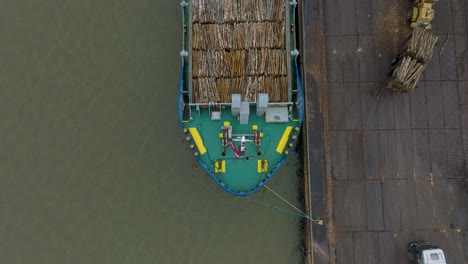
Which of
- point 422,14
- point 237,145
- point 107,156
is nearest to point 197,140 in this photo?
point 237,145

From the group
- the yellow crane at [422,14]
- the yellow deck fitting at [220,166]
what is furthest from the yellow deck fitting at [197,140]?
the yellow crane at [422,14]

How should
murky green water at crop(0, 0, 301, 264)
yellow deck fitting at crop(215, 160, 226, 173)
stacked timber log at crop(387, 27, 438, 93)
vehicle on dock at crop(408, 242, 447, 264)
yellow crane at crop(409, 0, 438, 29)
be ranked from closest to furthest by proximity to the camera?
vehicle on dock at crop(408, 242, 447, 264), yellow deck fitting at crop(215, 160, 226, 173), stacked timber log at crop(387, 27, 438, 93), murky green water at crop(0, 0, 301, 264), yellow crane at crop(409, 0, 438, 29)

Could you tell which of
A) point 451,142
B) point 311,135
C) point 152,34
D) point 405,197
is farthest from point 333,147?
point 152,34

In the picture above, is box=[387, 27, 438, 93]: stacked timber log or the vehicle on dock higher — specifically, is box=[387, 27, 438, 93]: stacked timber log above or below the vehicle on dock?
above

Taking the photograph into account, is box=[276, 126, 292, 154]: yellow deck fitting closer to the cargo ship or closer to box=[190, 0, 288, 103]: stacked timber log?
the cargo ship

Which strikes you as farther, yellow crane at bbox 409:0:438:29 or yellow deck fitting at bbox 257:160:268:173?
yellow crane at bbox 409:0:438:29

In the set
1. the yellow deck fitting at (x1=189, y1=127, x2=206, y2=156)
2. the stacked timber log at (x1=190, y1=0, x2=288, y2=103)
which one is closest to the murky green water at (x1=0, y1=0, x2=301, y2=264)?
the yellow deck fitting at (x1=189, y1=127, x2=206, y2=156)

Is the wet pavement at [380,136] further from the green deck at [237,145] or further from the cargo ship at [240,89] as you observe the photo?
the green deck at [237,145]
